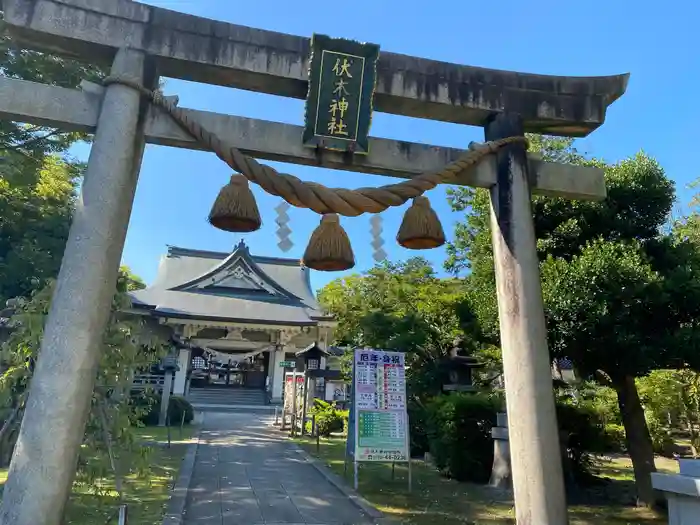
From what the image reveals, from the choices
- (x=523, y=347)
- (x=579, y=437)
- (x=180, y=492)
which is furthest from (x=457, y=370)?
(x=523, y=347)

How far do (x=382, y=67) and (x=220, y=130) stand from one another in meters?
1.46

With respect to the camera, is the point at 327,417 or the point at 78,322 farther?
the point at 327,417

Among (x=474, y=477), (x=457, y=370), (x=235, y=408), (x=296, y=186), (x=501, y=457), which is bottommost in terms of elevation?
(x=474, y=477)

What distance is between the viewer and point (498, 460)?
8.07 meters

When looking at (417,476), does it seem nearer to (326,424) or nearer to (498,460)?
(498,460)

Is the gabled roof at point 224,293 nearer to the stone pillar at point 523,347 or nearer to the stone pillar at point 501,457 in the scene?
the stone pillar at point 501,457

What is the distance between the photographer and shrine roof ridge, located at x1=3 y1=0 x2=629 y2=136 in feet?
12.1

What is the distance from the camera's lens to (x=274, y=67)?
3965mm

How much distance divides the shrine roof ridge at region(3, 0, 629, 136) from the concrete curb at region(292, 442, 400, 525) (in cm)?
457

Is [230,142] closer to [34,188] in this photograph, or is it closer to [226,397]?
[34,188]

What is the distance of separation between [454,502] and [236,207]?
5.63m

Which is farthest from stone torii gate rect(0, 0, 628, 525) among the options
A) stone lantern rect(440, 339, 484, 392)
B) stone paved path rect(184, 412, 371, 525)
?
stone lantern rect(440, 339, 484, 392)

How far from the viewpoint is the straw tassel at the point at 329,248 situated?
367cm

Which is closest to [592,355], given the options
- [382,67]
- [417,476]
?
[417,476]
